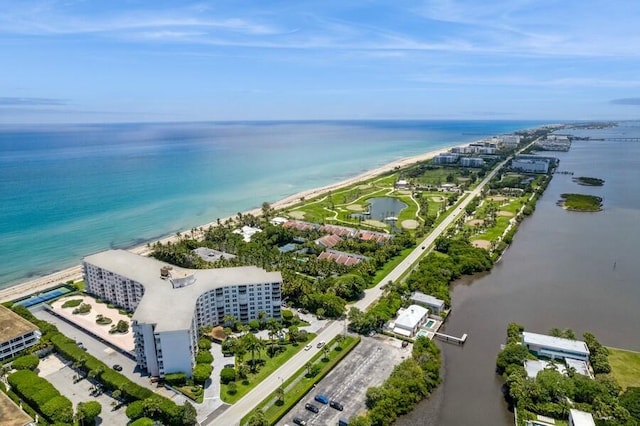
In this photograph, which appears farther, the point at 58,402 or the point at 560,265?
the point at 560,265

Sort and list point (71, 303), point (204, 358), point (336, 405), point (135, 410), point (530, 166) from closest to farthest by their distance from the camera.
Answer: point (135, 410) → point (336, 405) → point (204, 358) → point (71, 303) → point (530, 166)

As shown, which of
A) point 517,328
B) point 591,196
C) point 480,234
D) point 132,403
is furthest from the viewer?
point 591,196

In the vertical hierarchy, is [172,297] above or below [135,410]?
above

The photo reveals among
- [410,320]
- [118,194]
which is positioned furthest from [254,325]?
[118,194]

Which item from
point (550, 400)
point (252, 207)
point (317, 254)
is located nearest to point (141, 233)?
point (252, 207)

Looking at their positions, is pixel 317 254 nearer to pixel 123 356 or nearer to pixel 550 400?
pixel 123 356

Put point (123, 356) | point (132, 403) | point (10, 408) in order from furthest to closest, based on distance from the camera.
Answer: point (123, 356), point (132, 403), point (10, 408)

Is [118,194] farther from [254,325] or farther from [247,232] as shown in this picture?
[254,325]
